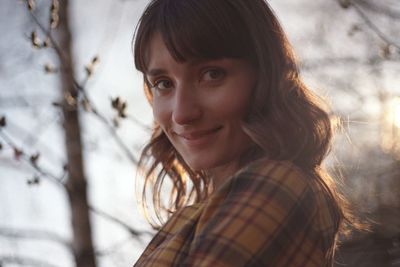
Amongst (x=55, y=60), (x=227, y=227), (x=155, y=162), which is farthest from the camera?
(x=55, y=60)

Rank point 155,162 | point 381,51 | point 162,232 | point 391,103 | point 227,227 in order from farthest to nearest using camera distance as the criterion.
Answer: point 391,103 → point 381,51 → point 155,162 → point 162,232 → point 227,227

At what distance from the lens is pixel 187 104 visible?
1645 mm

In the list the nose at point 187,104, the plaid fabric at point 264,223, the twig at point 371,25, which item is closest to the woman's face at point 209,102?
the nose at point 187,104

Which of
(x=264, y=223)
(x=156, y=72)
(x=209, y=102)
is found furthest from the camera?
(x=156, y=72)

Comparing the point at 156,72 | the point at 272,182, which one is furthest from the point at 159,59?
the point at 272,182

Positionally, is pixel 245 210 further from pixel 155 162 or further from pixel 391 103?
pixel 391 103

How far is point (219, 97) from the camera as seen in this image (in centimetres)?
165

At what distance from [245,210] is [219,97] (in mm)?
402


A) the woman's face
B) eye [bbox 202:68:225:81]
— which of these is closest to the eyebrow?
the woman's face

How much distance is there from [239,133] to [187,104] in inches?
6.3

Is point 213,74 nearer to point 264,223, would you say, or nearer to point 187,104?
point 187,104

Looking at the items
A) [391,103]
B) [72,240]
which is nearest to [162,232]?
[72,240]

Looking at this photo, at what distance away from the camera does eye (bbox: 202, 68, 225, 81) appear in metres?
1.65

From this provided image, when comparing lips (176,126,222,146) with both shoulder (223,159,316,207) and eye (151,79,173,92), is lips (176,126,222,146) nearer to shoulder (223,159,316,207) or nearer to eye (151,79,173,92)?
eye (151,79,173,92)
